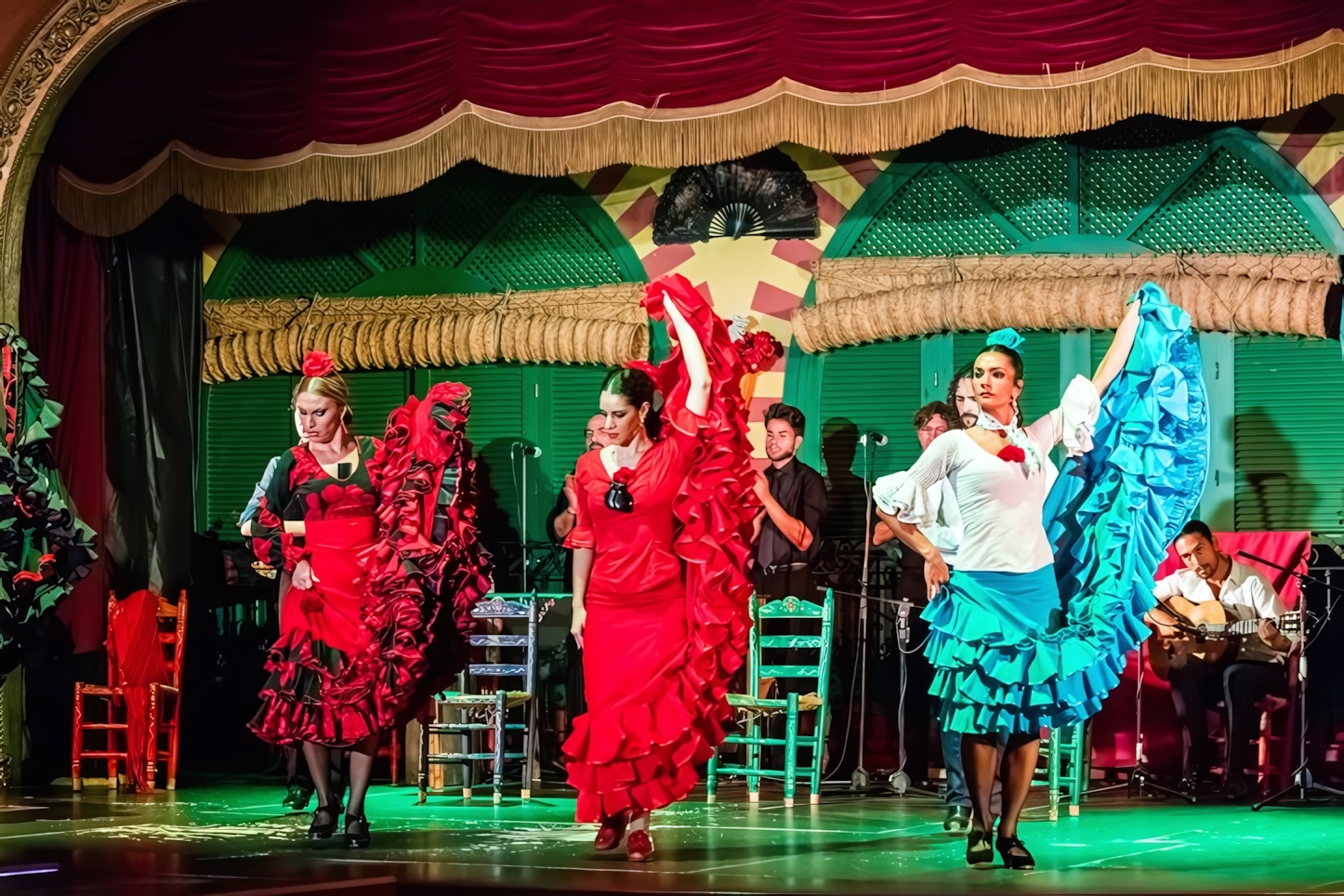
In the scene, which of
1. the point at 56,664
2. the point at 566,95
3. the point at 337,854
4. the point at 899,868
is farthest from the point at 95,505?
the point at 899,868

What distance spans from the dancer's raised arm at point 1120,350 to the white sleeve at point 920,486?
0.53 meters

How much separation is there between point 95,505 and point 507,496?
1.99 meters

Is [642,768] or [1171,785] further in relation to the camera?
[1171,785]

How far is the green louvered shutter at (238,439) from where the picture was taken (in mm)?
9453

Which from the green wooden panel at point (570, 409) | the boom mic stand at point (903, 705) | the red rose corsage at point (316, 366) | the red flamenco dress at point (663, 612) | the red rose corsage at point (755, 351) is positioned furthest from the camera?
the green wooden panel at point (570, 409)

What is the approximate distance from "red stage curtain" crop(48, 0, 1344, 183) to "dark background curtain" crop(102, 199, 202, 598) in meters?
0.60

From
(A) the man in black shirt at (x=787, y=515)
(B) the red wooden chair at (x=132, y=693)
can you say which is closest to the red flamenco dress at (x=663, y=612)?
(A) the man in black shirt at (x=787, y=515)

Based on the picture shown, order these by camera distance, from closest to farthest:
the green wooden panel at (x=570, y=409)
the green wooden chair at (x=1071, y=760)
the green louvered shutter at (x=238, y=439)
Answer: the green wooden chair at (x=1071, y=760) < the green wooden panel at (x=570, y=409) < the green louvered shutter at (x=238, y=439)

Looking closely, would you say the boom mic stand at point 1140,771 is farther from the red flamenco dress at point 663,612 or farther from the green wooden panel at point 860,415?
the red flamenco dress at point 663,612

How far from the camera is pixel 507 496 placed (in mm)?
9031

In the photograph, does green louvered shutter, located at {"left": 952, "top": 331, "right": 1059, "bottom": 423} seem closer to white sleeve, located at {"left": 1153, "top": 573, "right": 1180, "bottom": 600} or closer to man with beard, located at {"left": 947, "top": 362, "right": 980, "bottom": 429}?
white sleeve, located at {"left": 1153, "top": 573, "right": 1180, "bottom": 600}

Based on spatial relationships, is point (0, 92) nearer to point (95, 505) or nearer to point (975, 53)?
point (95, 505)

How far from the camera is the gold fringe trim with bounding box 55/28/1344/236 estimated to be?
7.46 metres

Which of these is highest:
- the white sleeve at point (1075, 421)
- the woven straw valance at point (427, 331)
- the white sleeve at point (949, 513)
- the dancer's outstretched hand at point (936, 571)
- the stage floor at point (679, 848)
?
the woven straw valance at point (427, 331)
